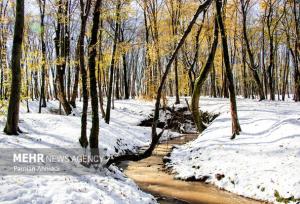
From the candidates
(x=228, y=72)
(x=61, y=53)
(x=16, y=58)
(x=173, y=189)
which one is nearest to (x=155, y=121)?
(x=173, y=189)

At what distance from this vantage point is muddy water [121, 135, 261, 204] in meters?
12.4

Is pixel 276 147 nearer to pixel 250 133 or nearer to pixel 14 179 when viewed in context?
pixel 250 133

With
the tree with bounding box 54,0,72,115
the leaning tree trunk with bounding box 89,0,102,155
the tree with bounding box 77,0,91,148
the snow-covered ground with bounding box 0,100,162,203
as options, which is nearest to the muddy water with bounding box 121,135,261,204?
the snow-covered ground with bounding box 0,100,162,203

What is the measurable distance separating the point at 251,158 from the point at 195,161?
3.35 metres

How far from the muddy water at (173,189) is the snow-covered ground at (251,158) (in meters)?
0.52

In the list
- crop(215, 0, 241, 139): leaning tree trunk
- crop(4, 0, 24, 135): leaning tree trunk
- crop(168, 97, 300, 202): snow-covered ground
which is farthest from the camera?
crop(215, 0, 241, 139): leaning tree trunk

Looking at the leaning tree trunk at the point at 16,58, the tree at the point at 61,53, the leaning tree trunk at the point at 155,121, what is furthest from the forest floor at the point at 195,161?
the tree at the point at 61,53

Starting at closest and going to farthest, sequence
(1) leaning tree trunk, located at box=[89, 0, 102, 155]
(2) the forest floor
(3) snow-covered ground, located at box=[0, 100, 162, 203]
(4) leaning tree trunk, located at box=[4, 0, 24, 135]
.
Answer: (3) snow-covered ground, located at box=[0, 100, 162, 203] → (2) the forest floor → (1) leaning tree trunk, located at box=[89, 0, 102, 155] → (4) leaning tree trunk, located at box=[4, 0, 24, 135]

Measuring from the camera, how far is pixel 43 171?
1092 cm

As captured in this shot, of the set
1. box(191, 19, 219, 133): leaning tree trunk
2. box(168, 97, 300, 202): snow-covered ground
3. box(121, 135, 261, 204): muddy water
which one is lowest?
box(121, 135, 261, 204): muddy water

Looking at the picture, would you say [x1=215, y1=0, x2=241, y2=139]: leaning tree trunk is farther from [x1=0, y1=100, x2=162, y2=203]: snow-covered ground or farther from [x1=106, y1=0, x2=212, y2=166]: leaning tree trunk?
[x1=0, y1=100, x2=162, y2=203]: snow-covered ground

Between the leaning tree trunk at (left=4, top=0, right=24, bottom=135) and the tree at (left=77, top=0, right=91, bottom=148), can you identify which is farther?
the leaning tree trunk at (left=4, top=0, right=24, bottom=135)

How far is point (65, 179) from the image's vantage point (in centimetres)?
1025

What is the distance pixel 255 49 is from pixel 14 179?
157 feet
